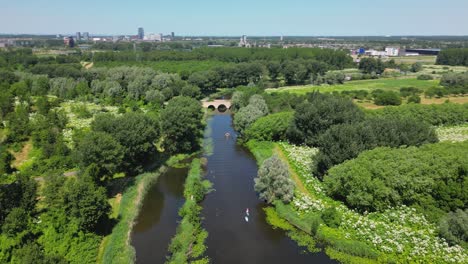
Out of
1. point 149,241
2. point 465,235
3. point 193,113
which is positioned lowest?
point 149,241

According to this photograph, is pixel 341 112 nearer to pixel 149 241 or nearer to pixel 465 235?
pixel 465 235

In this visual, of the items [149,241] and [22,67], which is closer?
[149,241]

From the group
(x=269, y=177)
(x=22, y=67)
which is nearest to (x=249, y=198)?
(x=269, y=177)

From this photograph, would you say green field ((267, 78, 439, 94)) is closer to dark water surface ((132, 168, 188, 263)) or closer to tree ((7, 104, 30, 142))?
dark water surface ((132, 168, 188, 263))

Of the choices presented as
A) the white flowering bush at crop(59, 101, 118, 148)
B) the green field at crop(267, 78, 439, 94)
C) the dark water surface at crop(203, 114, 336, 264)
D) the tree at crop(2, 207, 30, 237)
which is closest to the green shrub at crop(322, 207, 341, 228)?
the dark water surface at crop(203, 114, 336, 264)

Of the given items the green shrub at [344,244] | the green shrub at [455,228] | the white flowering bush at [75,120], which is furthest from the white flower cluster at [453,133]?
the white flowering bush at [75,120]

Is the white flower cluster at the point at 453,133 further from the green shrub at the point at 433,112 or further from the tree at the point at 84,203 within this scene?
the tree at the point at 84,203

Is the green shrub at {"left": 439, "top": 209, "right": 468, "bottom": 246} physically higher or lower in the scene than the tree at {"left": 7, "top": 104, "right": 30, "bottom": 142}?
lower
